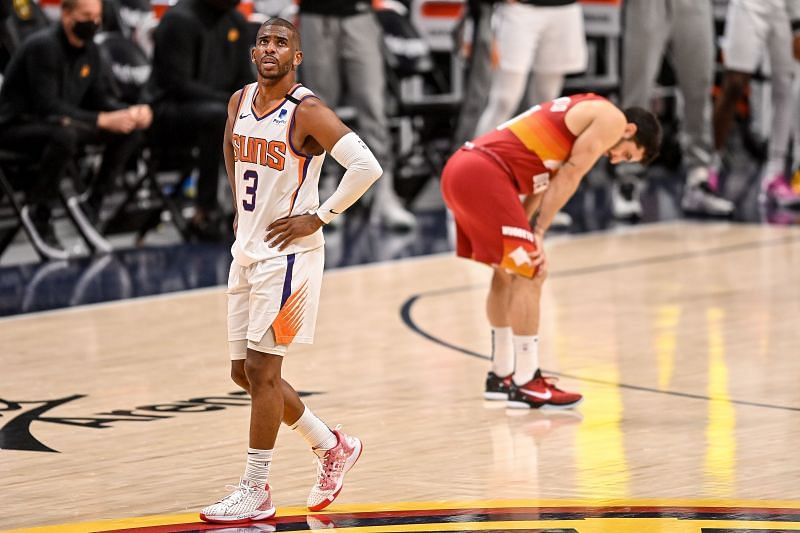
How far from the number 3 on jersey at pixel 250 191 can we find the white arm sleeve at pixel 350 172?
0.66 feet

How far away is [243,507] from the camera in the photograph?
16.2 feet

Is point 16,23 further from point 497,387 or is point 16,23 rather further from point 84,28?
point 497,387

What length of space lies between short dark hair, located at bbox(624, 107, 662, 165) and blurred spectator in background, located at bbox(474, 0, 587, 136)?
184 inches

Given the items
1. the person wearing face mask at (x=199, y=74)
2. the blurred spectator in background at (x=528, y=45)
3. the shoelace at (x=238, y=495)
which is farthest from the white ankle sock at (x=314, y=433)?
the blurred spectator in background at (x=528, y=45)

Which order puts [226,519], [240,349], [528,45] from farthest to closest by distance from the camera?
[528,45] → [240,349] → [226,519]

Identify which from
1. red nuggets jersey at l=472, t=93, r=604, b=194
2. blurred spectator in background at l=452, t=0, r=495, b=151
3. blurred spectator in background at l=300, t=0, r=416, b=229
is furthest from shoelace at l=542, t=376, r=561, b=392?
blurred spectator in background at l=452, t=0, r=495, b=151

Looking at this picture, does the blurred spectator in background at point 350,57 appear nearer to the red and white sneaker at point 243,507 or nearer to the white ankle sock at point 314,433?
the white ankle sock at point 314,433

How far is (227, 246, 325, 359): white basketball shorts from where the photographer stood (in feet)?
16.5

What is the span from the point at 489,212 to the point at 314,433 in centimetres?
177

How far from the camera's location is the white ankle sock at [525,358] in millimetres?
6629

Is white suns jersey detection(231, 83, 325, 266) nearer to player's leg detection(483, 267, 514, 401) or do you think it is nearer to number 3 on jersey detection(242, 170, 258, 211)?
number 3 on jersey detection(242, 170, 258, 211)

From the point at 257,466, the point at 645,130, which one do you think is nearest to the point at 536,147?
the point at 645,130

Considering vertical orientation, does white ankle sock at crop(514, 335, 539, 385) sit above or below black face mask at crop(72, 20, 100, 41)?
below

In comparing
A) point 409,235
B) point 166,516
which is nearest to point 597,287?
point 409,235
